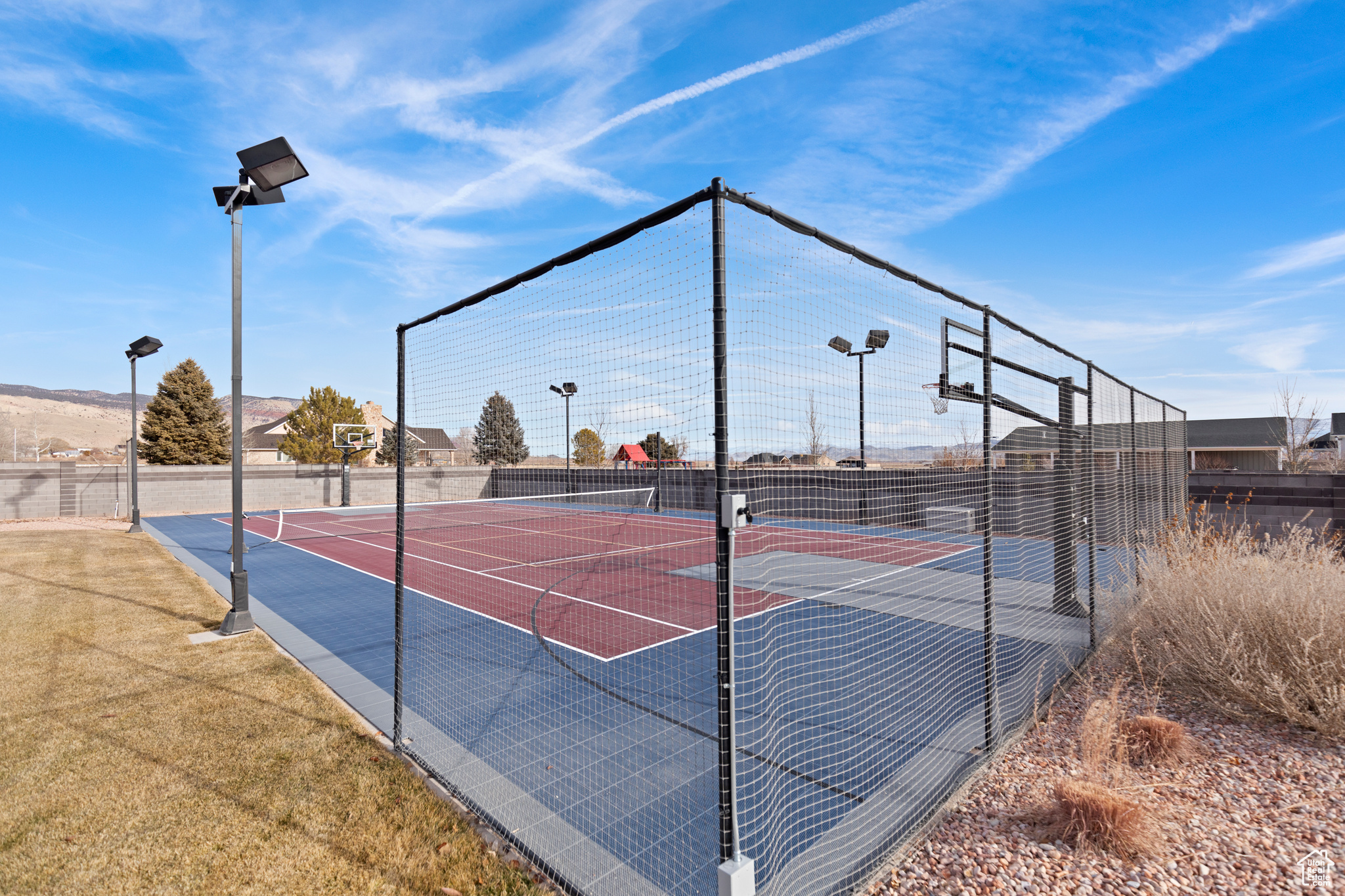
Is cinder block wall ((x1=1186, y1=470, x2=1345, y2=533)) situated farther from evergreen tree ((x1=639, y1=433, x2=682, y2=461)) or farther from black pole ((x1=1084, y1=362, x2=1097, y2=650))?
evergreen tree ((x1=639, y1=433, x2=682, y2=461))

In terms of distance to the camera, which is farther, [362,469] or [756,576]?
[362,469]

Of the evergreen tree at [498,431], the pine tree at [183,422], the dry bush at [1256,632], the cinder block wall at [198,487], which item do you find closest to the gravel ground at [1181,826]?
the dry bush at [1256,632]

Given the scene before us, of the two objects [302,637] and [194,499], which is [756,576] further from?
[194,499]

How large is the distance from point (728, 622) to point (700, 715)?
A: 2951 mm

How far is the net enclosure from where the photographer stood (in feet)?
9.91

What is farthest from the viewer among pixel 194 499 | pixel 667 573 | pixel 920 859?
pixel 194 499

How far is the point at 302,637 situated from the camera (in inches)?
287

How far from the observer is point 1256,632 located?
4703 millimetres

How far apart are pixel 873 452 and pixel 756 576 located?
19.6 ft

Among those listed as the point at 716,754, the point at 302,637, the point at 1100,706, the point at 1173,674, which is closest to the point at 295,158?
the point at 302,637

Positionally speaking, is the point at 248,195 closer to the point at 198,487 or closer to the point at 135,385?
the point at 135,385

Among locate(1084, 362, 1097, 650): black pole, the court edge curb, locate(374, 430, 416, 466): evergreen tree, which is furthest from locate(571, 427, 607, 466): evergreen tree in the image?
locate(374, 430, 416, 466): evergreen tree

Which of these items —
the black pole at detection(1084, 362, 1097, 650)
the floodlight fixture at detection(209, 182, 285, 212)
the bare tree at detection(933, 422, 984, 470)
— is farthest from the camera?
the floodlight fixture at detection(209, 182, 285, 212)

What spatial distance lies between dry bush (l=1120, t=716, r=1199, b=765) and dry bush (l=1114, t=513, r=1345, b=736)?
85cm
